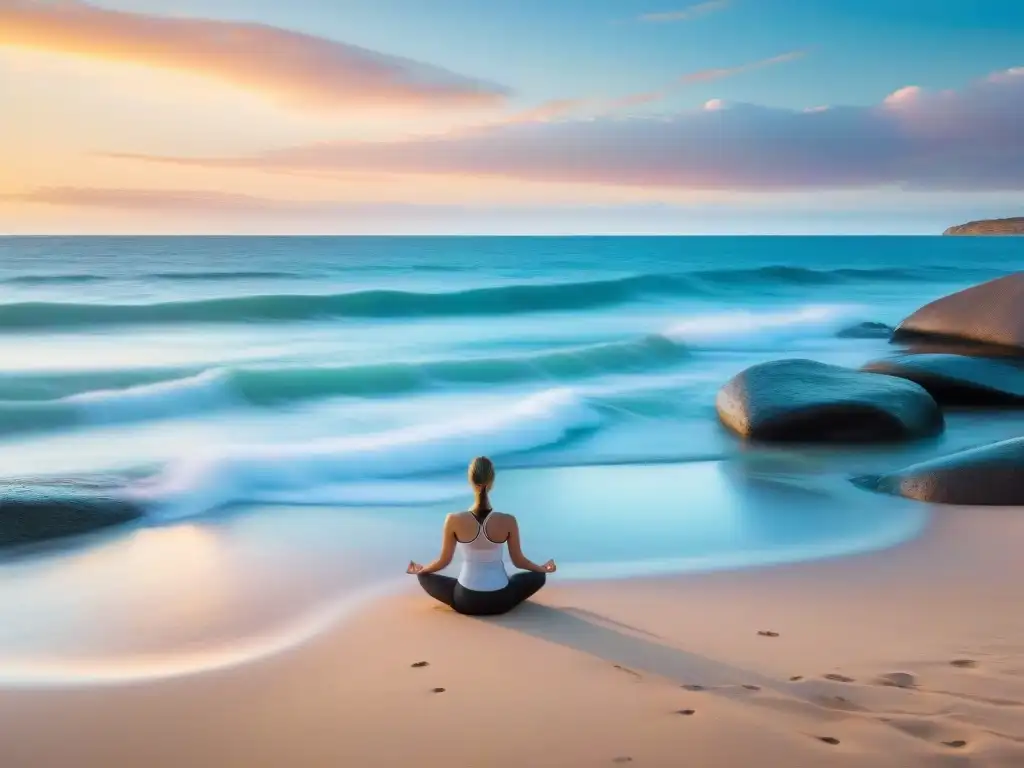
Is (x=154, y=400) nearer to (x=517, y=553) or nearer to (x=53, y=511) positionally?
(x=53, y=511)

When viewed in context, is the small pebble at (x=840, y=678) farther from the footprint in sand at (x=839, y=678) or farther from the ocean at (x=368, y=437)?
the ocean at (x=368, y=437)

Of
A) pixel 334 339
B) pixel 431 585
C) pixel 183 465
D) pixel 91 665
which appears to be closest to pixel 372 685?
pixel 431 585

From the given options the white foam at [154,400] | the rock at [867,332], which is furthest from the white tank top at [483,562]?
the rock at [867,332]

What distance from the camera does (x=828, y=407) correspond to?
9.50 metres

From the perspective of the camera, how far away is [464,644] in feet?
14.4

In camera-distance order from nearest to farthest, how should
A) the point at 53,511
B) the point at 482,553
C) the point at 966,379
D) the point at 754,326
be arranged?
1. the point at 482,553
2. the point at 53,511
3. the point at 966,379
4. the point at 754,326

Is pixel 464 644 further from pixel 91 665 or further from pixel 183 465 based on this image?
pixel 183 465

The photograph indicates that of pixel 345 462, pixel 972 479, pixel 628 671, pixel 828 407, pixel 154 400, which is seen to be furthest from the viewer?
pixel 154 400

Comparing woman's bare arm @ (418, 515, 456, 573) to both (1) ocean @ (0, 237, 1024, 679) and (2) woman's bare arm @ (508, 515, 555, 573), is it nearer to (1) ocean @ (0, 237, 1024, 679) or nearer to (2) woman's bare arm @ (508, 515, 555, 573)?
(2) woman's bare arm @ (508, 515, 555, 573)

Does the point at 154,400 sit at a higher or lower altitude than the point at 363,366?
lower

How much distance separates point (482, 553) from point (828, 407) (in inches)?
229

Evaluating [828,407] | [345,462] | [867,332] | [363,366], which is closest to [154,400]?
[363,366]

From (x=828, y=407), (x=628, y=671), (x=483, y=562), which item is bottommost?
(x=628, y=671)

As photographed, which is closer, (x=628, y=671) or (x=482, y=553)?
(x=628, y=671)
